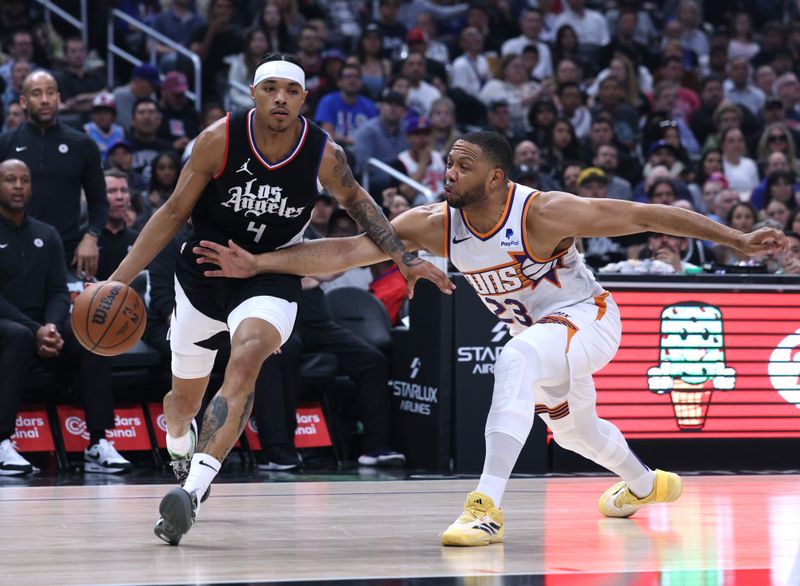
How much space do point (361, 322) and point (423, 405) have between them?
0.99 metres

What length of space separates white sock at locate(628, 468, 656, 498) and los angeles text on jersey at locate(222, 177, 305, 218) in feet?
7.48

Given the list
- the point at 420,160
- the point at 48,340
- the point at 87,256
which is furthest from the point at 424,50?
the point at 48,340

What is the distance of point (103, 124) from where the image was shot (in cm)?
1191

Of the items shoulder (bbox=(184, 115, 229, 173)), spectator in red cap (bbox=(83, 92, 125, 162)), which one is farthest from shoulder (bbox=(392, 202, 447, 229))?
spectator in red cap (bbox=(83, 92, 125, 162))

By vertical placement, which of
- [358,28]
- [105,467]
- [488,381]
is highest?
[358,28]

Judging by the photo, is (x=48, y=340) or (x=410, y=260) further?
(x=48, y=340)

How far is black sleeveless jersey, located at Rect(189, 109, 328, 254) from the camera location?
5922 millimetres

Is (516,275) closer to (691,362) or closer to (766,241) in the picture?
(766,241)

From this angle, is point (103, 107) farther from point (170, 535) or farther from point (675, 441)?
point (170, 535)

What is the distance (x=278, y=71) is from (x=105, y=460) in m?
3.77

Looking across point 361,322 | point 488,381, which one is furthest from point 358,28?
point 488,381

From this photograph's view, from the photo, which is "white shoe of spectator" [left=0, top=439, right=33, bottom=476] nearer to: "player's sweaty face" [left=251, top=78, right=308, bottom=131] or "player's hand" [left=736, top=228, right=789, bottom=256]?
"player's sweaty face" [left=251, top=78, right=308, bottom=131]

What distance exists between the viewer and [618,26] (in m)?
17.6

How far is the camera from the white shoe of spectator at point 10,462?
8.30m
